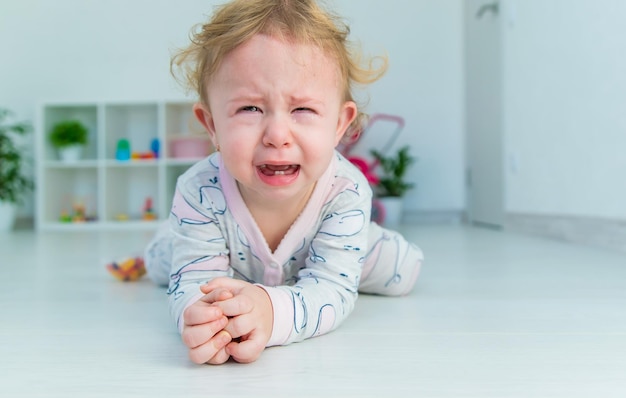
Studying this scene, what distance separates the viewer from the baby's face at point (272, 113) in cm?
81

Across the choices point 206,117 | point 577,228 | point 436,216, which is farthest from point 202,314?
point 436,216

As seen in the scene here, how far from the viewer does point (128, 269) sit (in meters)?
1.41

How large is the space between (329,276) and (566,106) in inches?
63.7

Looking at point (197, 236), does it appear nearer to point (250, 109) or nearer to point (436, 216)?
point (250, 109)

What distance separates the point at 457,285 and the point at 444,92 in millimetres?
2957

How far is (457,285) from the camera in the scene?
1293 mm

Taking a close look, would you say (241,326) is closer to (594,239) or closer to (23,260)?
(23,260)

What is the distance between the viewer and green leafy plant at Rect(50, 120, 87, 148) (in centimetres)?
394

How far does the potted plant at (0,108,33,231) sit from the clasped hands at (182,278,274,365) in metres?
3.51

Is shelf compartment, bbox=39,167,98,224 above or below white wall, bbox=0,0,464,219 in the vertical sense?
below

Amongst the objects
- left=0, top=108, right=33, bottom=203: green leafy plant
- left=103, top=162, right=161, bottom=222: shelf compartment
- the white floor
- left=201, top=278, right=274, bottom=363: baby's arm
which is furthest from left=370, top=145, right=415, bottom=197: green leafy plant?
left=201, top=278, right=274, bottom=363: baby's arm

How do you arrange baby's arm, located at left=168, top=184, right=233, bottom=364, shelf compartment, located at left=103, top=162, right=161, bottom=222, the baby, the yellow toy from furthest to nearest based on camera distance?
1. shelf compartment, located at left=103, top=162, right=161, bottom=222
2. the yellow toy
3. baby's arm, located at left=168, top=184, right=233, bottom=364
4. the baby

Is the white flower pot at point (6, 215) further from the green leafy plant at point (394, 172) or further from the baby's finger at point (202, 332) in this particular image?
the baby's finger at point (202, 332)

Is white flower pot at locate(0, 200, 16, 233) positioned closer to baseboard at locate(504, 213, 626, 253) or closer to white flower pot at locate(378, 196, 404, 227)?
white flower pot at locate(378, 196, 404, 227)
